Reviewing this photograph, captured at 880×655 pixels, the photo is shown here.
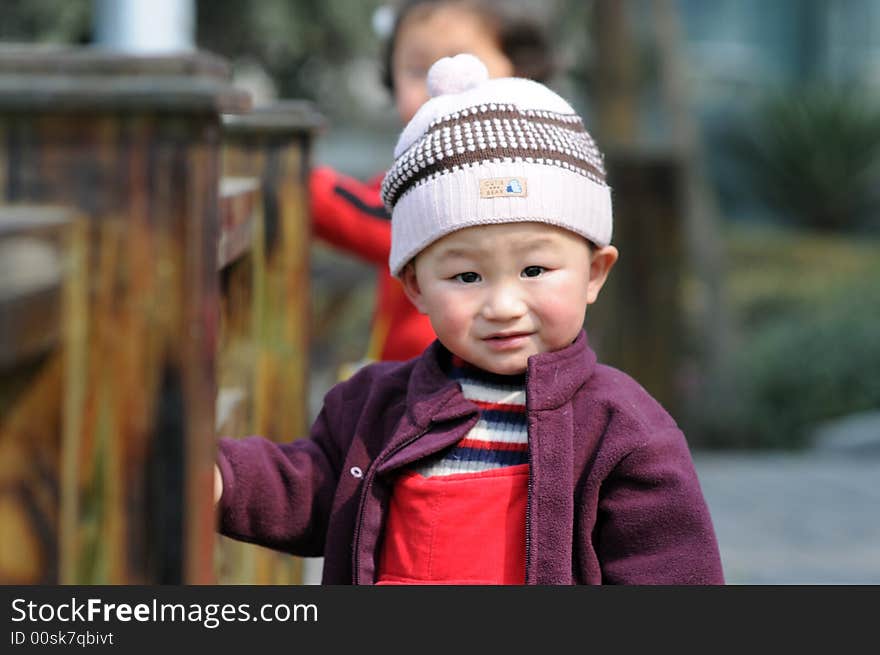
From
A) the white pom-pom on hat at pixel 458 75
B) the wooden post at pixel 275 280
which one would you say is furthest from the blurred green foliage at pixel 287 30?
the white pom-pom on hat at pixel 458 75

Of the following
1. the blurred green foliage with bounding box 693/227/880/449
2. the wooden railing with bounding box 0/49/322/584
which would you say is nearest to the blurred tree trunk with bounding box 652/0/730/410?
the blurred green foliage with bounding box 693/227/880/449

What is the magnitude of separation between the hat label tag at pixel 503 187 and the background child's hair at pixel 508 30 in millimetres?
1392

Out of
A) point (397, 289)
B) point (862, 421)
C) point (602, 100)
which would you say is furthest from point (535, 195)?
point (862, 421)

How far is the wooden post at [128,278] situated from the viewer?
1.21 meters

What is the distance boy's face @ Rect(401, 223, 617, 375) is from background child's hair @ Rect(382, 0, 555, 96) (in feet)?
4.59

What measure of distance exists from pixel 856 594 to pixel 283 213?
1.45 metres

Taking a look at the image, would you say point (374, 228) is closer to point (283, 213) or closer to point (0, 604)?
point (283, 213)

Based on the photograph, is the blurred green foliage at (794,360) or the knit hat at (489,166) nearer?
the knit hat at (489,166)

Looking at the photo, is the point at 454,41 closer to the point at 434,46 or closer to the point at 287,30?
the point at 434,46

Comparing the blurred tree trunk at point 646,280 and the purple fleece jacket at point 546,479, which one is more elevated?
the blurred tree trunk at point 646,280

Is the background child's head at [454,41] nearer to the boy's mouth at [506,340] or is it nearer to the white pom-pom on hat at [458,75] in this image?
the white pom-pom on hat at [458,75]

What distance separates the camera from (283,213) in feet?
9.45

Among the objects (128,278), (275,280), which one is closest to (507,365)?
(128,278)

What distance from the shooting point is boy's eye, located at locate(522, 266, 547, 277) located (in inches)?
74.6
